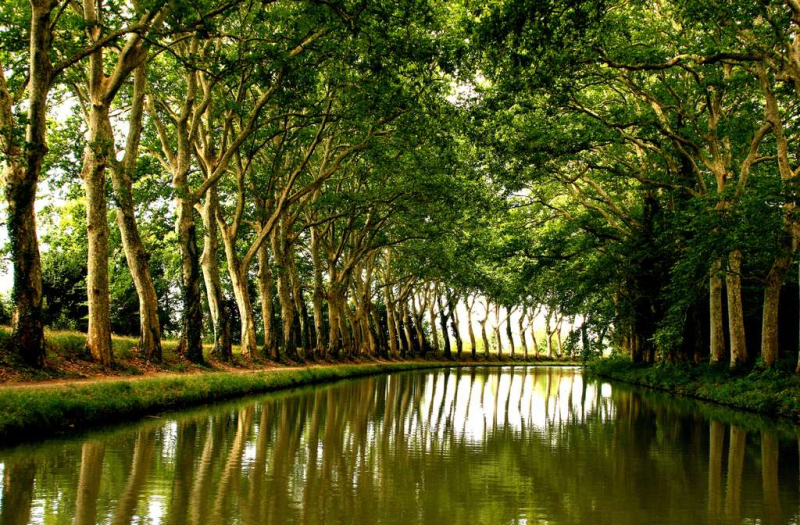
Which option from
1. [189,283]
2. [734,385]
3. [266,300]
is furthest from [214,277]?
[734,385]

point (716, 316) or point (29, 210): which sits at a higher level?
point (29, 210)

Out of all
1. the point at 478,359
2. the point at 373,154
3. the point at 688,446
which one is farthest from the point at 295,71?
the point at 478,359

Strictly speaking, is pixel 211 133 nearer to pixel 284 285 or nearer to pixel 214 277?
pixel 214 277

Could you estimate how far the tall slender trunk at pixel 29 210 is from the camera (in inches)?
529

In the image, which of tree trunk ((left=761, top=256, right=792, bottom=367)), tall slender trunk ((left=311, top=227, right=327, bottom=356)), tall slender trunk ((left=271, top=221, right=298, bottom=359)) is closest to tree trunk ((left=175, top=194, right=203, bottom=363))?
tall slender trunk ((left=271, top=221, right=298, bottom=359))

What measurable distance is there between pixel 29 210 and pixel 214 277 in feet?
34.3

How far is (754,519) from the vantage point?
6152 mm

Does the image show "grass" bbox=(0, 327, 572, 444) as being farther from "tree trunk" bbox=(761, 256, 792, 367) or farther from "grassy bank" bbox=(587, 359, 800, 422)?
"tree trunk" bbox=(761, 256, 792, 367)

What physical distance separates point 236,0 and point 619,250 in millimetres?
21447

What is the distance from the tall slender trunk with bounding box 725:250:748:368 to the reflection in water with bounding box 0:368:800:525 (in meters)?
7.42

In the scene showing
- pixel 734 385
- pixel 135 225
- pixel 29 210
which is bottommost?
pixel 734 385

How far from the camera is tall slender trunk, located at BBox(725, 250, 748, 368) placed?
20.3 meters

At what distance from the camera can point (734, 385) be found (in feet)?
62.8

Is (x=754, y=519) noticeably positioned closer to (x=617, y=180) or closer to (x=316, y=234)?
(x=617, y=180)
